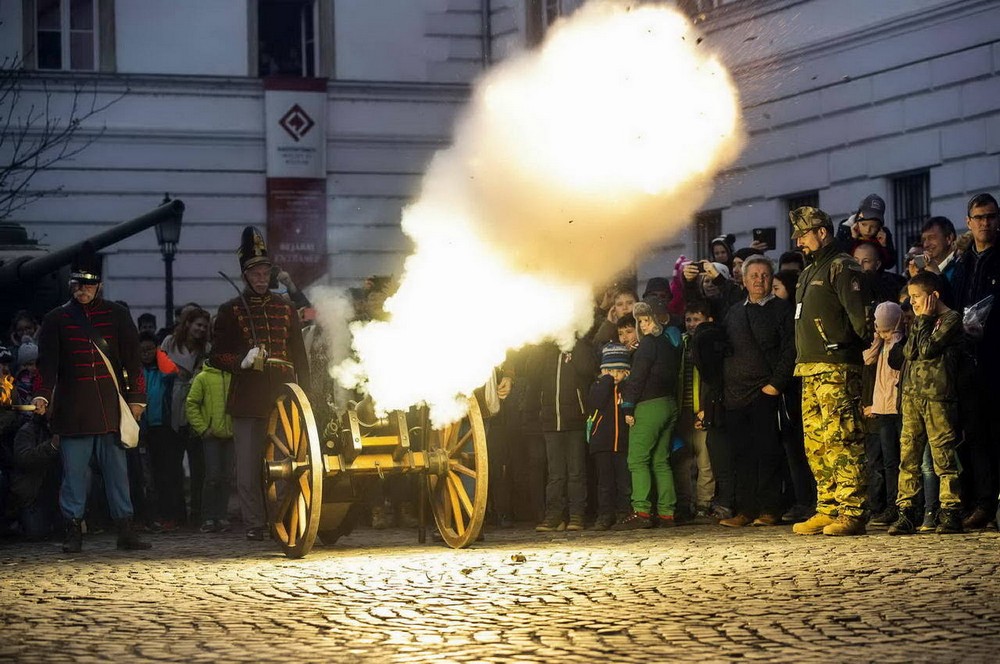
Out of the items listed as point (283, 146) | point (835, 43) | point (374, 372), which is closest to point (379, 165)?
point (283, 146)

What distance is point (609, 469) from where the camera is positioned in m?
14.0

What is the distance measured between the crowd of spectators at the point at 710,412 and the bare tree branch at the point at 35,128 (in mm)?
11301

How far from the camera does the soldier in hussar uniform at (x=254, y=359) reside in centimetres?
1322

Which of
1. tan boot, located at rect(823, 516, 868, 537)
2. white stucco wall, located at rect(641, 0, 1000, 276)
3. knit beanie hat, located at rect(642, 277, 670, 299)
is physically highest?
white stucco wall, located at rect(641, 0, 1000, 276)

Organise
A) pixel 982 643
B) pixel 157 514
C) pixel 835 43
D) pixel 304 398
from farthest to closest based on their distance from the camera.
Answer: pixel 835 43 → pixel 157 514 → pixel 304 398 → pixel 982 643

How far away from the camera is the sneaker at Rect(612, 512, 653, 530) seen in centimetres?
1359

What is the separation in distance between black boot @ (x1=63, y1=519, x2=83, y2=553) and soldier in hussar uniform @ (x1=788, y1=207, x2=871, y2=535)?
17.1ft

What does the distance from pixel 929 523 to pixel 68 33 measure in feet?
63.9

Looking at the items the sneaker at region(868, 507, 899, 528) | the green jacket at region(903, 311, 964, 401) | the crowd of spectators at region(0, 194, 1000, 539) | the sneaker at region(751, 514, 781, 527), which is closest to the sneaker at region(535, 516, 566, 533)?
the crowd of spectators at region(0, 194, 1000, 539)

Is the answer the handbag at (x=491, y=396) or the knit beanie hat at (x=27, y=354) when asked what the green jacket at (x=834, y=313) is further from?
the knit beanie hat at (x=27, y=354)

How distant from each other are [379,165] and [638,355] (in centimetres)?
1541

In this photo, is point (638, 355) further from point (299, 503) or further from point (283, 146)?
point (283, 146)

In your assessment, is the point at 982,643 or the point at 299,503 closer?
the point at 982,643

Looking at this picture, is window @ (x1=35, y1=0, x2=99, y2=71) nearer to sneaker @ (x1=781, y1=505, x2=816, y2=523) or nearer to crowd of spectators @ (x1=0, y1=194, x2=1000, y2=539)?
crowd of spectators @ (x1=0, y1=194, x2=1000, y2=539)
